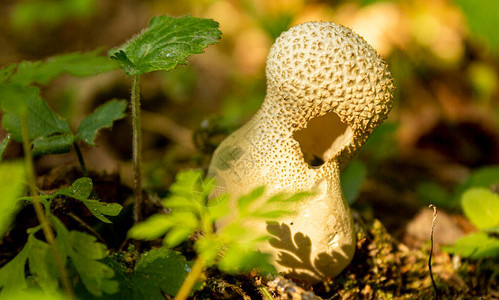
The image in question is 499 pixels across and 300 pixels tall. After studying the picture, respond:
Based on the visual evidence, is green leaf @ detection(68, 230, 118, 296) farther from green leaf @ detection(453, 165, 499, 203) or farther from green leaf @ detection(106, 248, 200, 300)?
green leaf @ detection(453, 165, 499, 203)

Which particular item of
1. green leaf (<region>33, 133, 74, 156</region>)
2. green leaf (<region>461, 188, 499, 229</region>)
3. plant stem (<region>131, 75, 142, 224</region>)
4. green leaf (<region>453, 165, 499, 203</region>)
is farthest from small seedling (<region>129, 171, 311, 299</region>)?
green leaf (<region>453, 165, 499, 203</region>)

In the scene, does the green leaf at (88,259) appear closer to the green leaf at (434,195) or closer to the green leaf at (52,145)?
the green leaf at (52,145)

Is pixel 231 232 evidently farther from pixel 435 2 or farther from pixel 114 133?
pixel 435 2

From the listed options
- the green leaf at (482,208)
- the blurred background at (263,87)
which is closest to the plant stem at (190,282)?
the blurred background at (263,87)

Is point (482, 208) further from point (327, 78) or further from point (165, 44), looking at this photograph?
point (165, 44)

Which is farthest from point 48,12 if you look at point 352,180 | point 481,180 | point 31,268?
point 481,180

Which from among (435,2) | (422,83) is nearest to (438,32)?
(435,2)
